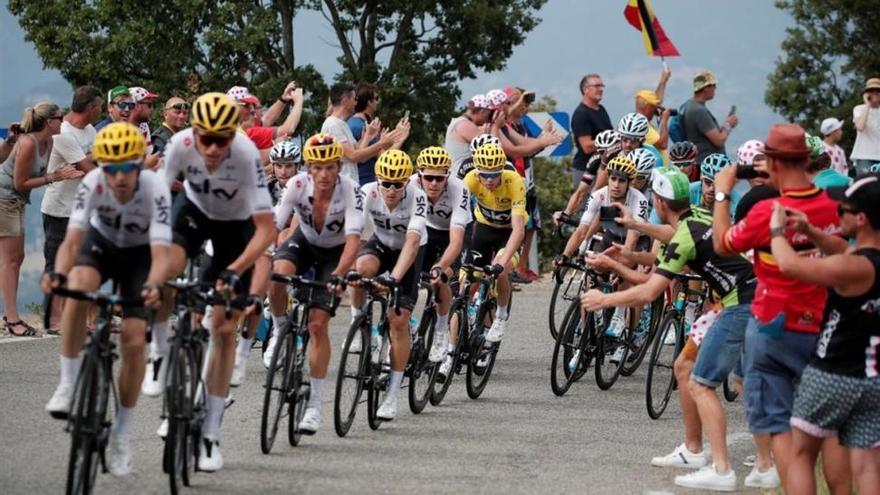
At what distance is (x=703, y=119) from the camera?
2036 centimetres

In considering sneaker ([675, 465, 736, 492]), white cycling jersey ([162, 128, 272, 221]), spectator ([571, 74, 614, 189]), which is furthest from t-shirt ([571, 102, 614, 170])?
white cycling jersey ([162, 128, 272, 221])

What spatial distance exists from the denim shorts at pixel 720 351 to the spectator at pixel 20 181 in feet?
23.3

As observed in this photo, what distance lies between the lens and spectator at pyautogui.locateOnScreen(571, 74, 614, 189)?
20.9 metres

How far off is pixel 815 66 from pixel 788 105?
161cm

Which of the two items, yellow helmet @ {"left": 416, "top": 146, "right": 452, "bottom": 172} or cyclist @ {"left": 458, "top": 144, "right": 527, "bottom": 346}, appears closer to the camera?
yellow helmet @ {"left": 416, "top": 146, "right": 452, "bottom": 172}

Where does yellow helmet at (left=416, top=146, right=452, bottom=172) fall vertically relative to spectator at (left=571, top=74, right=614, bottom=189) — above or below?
below

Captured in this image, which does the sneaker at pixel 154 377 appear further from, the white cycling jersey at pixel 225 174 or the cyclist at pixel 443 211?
the cyclist at pixel 443 211

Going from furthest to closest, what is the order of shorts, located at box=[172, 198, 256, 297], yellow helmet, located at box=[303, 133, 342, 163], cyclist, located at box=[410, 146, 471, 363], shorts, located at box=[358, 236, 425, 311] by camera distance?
cyclist, located at box=[410, 146, 471, 363]
shorts, located at box=[358, 236, 425, 311]
yellow helmet, located at box=[303, 133, 342, 163]
shorts, located at box=[172, 198, 256, 297]

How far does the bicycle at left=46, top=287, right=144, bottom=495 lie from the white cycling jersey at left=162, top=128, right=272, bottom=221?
4.56 ft

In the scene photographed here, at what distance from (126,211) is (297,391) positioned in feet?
7.79

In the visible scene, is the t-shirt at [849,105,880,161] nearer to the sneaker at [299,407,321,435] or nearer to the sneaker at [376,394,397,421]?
the sneaker at [376,394,397,421]

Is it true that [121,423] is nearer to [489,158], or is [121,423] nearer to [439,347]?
[439,347]

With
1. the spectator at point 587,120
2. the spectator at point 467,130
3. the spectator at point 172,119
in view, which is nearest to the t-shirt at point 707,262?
the spectator at point 172,119

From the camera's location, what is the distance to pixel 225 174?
36.8 ft
